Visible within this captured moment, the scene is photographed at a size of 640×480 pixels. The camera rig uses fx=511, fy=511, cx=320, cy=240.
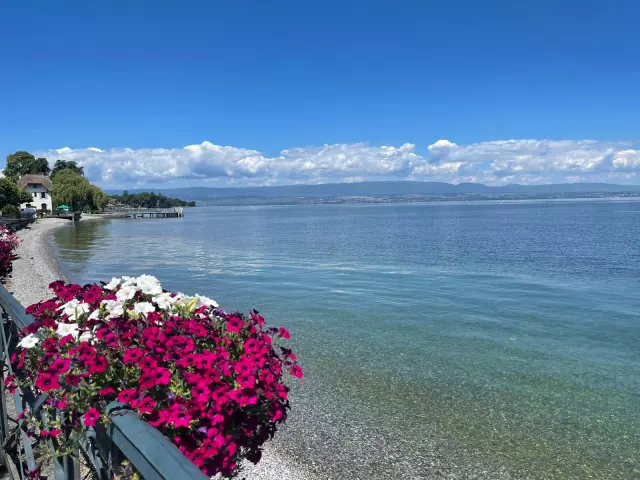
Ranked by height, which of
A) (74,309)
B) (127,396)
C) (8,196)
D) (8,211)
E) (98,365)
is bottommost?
(8,211)

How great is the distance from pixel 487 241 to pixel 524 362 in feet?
127

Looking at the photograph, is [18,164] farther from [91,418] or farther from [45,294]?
[91,418]

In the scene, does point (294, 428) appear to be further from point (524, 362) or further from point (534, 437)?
point (524, 362)

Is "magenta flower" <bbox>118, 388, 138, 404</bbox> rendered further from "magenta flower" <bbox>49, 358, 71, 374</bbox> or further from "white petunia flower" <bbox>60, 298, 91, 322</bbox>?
"white petunia flower" <bbox>60, 298, 91, 322</bbox>

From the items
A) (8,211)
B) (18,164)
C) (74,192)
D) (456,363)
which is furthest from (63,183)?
(456,363)

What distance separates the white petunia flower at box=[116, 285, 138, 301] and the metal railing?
60 centimetres

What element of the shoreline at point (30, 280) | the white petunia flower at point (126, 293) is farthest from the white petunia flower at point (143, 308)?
the shoreline at point (30, 280)

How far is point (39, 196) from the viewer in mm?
120000

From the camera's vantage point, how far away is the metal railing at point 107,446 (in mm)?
1696

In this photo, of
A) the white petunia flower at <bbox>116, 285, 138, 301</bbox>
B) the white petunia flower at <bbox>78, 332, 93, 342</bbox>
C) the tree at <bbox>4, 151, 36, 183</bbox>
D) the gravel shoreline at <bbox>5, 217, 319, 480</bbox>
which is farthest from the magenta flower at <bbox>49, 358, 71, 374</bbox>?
the tree at <bbox>4, 151, 36, 183</bbox>

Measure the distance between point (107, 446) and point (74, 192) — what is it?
134 metres

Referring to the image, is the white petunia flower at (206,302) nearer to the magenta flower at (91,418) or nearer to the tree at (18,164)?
the magenta flower at (91,418)

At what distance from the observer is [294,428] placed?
8.32 metres

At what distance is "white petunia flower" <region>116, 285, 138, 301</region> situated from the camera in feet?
12.5
